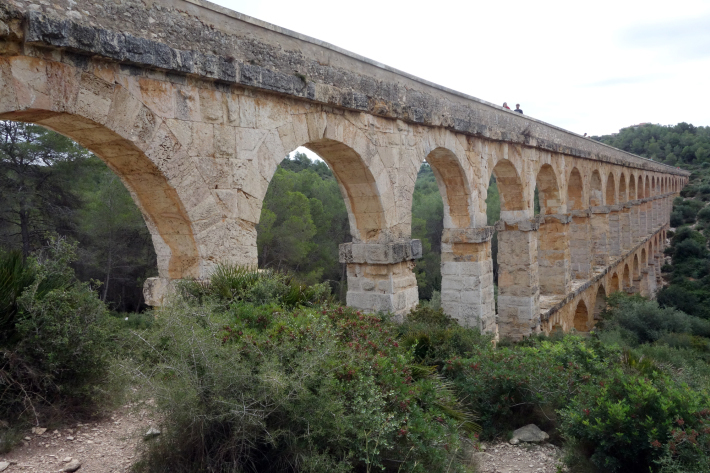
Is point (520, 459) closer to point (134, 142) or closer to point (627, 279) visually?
point (134, 142)

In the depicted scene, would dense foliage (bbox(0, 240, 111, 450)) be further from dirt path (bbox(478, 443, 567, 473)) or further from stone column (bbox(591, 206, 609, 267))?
stone column (bbox(591, 206, 609, 267))

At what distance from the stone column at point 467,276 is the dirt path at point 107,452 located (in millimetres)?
4243

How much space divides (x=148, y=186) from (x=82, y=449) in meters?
2.04

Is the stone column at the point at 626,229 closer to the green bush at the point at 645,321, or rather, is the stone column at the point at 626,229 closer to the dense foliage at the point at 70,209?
the green bush at the point at 645,321

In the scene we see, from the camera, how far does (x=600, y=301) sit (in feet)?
55.0

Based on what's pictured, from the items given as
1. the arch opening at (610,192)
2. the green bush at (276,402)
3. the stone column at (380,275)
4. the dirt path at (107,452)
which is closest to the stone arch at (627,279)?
the arch opening at (610,192)

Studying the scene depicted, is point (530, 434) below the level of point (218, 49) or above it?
below

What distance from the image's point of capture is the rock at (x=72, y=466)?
316 cm

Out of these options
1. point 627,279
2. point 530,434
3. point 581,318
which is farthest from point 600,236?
point 530,434

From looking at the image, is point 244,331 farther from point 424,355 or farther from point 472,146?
point 472,146

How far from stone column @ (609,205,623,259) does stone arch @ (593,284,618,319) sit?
304 centimetres

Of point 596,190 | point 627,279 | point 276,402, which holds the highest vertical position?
point 596,190

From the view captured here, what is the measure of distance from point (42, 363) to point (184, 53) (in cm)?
252

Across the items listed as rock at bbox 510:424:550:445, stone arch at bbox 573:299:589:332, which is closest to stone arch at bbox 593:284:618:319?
stone arch at bbox 573:299:589:332
